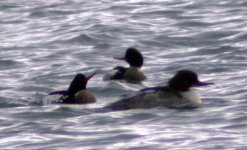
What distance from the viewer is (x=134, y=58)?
2125cm

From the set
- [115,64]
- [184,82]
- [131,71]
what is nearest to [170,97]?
[184,82]

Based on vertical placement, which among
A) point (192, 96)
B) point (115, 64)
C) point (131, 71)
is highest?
point (192, 96)

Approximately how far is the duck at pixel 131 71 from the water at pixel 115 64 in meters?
0.20

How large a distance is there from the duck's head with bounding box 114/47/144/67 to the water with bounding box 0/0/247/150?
36 cm

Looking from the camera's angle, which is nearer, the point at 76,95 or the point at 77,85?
the point at 76,95

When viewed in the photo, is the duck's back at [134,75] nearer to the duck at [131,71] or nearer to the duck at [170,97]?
the duck at [131,71]

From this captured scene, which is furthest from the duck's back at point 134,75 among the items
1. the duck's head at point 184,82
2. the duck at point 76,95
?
the duck's head at point 184,82

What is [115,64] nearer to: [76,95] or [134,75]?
[134,75]

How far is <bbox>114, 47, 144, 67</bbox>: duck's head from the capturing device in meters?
21.0

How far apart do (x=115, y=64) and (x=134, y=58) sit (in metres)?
1.60

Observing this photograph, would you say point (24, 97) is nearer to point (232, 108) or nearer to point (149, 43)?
point (232, 108)

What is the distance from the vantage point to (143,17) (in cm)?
2822

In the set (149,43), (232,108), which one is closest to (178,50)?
(149,43)

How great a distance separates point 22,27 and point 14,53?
3.93 meters
